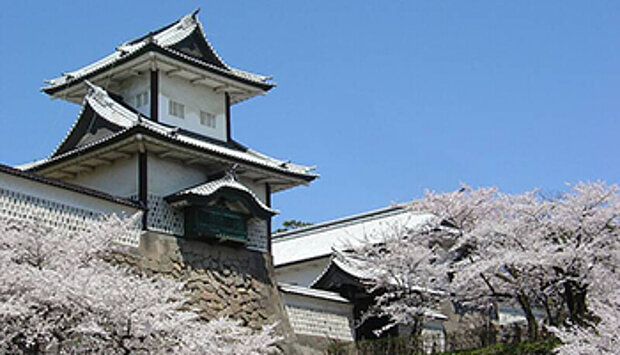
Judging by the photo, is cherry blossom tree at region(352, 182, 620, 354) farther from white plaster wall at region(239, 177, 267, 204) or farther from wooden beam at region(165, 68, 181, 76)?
wooden beam at region(165, 68, 181, 76)

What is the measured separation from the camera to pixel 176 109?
22547 mm

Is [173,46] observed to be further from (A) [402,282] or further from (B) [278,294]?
(A) [402,282]

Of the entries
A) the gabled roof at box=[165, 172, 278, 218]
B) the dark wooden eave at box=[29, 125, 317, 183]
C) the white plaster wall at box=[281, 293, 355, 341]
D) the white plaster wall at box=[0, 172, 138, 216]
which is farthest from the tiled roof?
the white plaster wall at box=[281, 293, 355, 341]

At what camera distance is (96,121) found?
21.4 m

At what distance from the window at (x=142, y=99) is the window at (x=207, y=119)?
175cm

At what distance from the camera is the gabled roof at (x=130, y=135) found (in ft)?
65.4

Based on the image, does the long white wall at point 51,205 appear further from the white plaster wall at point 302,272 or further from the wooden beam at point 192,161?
the white plaster wall at point 302,272

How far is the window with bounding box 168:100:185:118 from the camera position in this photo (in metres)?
22.4

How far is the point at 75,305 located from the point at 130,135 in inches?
271

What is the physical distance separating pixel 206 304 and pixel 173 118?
5.18 m

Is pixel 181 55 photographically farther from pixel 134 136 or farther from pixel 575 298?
pixel 575 298

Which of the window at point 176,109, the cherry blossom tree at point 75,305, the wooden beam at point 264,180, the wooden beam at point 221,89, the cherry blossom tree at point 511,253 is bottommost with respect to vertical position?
the cherry blossom tree at point 75,305

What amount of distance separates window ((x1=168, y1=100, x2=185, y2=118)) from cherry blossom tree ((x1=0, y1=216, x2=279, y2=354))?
7680 millimetres

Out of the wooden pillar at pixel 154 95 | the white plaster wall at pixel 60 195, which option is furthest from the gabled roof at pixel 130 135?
the white plaster wall at pixel 60 195
